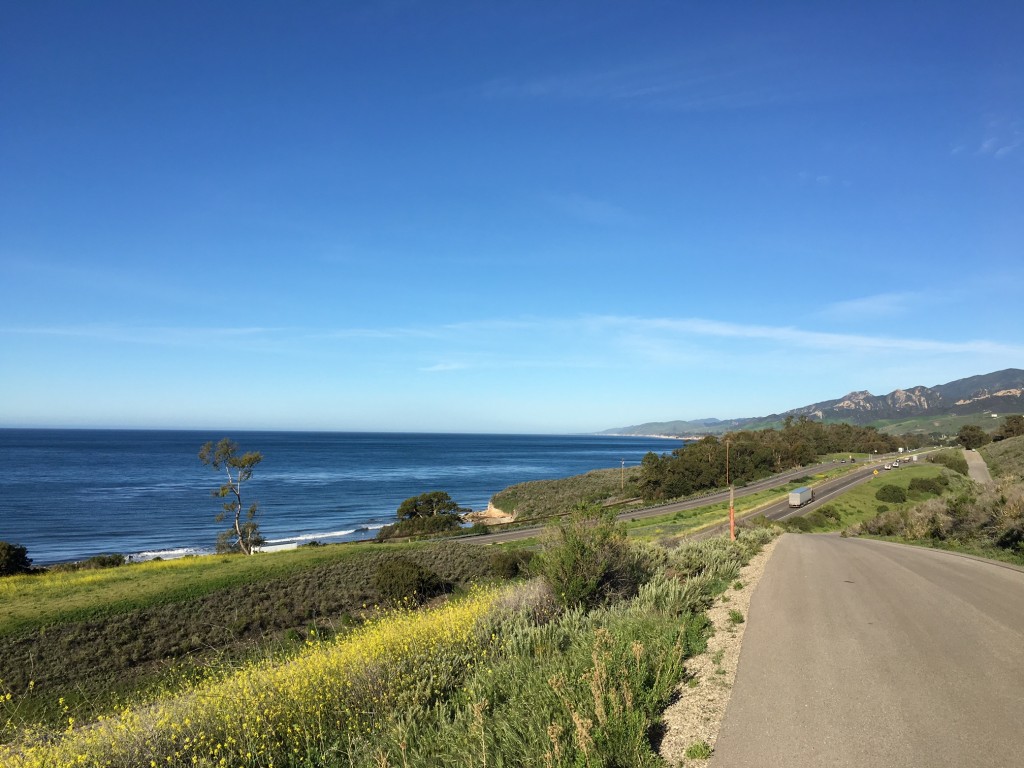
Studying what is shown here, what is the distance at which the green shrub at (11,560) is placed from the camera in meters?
29.0

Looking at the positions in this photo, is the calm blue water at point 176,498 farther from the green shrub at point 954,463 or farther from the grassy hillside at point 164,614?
the green shrub at point 954,463

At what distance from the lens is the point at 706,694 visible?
6969mm

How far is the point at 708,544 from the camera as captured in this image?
19141 millimetres

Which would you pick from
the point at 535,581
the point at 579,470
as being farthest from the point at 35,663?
the point at 579,470

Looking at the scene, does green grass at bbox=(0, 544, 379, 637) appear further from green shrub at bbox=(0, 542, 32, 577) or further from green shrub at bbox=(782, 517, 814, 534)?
green shrub at bbox=(782, 517, 814, 534)

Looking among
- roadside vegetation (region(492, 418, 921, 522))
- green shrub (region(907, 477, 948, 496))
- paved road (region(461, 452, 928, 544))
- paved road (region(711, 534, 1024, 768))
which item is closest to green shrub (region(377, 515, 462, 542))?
paved road (region(461, 452, 928, 544))

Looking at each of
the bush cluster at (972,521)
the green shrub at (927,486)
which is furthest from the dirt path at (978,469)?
the bush cluster at (972,521)

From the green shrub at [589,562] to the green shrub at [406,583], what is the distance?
32.9ft

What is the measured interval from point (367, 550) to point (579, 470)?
128 meters

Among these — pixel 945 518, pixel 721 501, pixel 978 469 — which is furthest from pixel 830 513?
pixel 978 469

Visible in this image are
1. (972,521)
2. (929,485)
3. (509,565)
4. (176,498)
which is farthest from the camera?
(176,498)

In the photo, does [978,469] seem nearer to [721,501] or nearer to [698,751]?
[721,501]

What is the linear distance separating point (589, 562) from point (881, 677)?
659cm

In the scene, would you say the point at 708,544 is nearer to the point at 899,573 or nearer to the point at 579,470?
the point at 899,573
